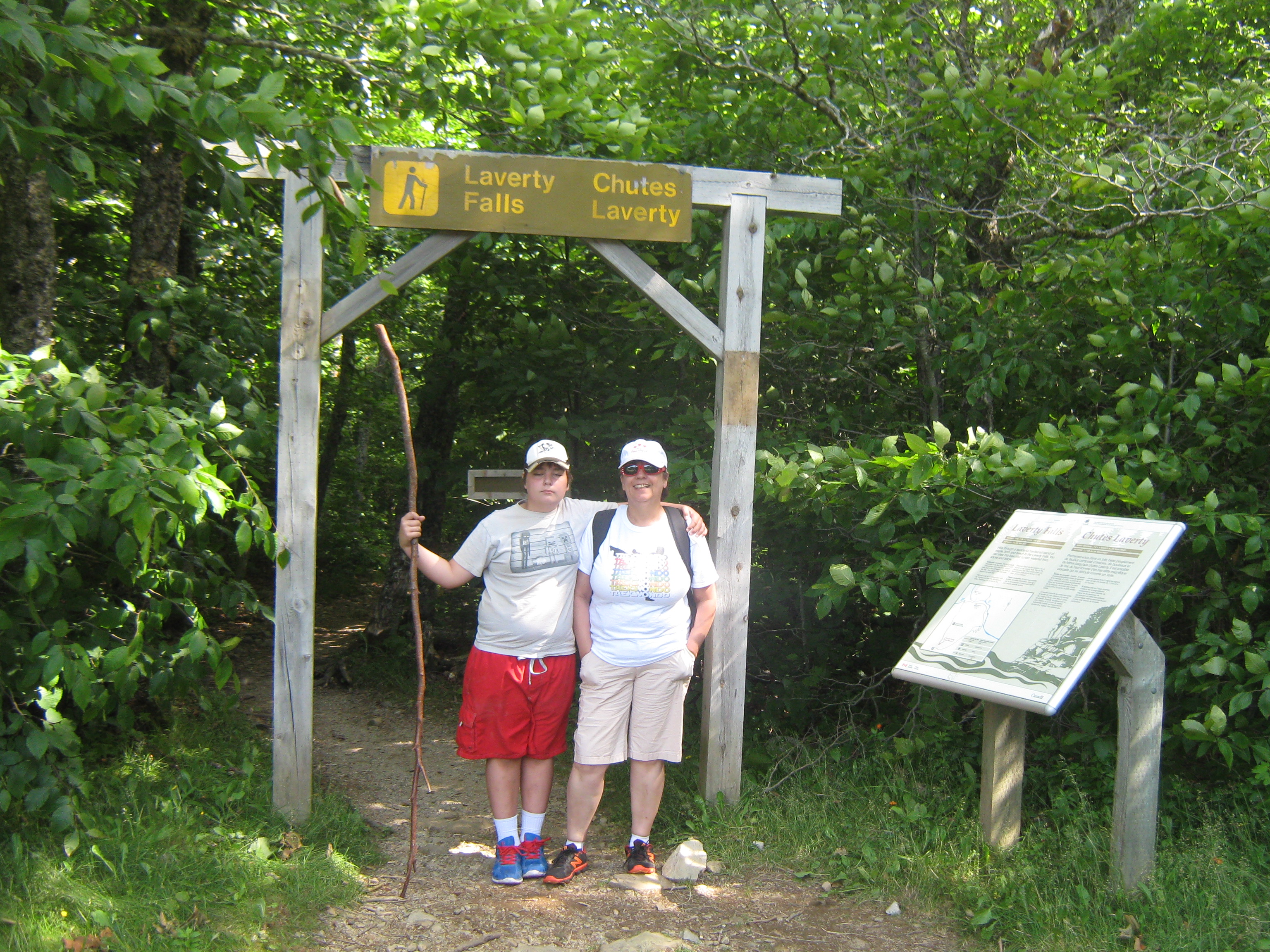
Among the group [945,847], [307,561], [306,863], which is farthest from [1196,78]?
[306,863]

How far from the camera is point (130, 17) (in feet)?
15.6

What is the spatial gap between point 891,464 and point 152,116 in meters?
2.84

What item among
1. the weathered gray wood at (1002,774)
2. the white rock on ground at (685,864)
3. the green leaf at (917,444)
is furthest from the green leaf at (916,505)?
the white rock on ground at (685,864)

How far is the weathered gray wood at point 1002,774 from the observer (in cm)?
371

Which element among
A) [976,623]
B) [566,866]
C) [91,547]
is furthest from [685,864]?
[91,547]

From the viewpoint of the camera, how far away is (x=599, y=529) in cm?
402

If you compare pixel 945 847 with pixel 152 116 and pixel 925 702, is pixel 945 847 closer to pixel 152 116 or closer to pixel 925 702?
pixel 925 702

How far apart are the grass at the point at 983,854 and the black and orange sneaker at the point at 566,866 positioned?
510 mm

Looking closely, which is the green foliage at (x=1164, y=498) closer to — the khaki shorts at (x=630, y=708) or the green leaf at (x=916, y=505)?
the green leaf at (x=916, y=505)

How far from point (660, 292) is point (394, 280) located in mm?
1151

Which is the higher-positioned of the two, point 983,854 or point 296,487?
point 296,487

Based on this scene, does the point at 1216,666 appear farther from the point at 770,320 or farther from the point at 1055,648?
the point at 770,320

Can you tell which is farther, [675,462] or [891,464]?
[675,462]

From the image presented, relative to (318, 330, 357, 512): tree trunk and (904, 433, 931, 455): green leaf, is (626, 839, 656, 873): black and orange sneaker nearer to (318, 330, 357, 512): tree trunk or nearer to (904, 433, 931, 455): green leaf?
(904, 433, 931, 455): green leaf
